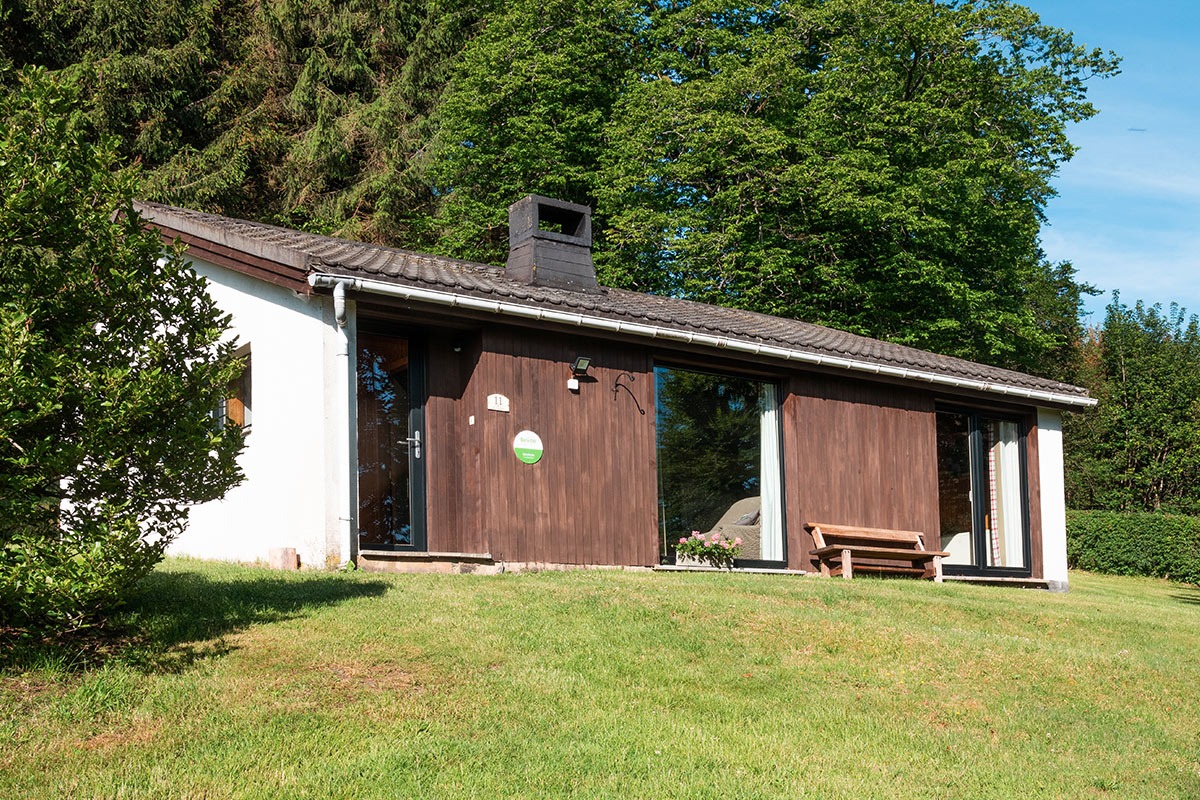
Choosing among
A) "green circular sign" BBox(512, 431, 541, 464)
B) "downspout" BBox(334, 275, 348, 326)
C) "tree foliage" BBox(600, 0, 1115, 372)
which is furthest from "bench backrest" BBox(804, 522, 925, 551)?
"tree foliage" BBox(600, 0, 1115, 372)

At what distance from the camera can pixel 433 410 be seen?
11.3 meters

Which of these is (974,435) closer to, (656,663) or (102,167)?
(656,663)

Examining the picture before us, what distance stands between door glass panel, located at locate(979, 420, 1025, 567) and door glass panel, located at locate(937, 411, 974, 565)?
36 cm

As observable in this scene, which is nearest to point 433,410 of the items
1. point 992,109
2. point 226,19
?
point 992,109

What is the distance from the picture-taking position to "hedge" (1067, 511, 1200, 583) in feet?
78.1

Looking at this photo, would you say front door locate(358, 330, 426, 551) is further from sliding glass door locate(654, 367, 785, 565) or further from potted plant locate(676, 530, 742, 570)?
potted plant locate(676, 530, 742, 570)

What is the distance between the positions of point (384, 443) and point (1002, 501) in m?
8.95

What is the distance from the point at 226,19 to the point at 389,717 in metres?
26.1

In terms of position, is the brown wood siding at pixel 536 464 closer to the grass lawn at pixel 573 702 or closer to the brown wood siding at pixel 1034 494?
the grass lawn at pixel 573 702

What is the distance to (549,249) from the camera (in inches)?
546

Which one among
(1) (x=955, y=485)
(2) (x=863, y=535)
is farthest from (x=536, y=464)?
(1) (x=955, y=485)

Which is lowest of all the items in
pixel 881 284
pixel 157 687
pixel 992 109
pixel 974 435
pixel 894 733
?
pixel 894 733

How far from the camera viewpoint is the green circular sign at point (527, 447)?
37.2 ft

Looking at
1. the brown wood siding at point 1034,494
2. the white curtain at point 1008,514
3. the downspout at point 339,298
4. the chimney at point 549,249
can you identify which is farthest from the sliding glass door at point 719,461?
the brown wood siding at point 1034,494
